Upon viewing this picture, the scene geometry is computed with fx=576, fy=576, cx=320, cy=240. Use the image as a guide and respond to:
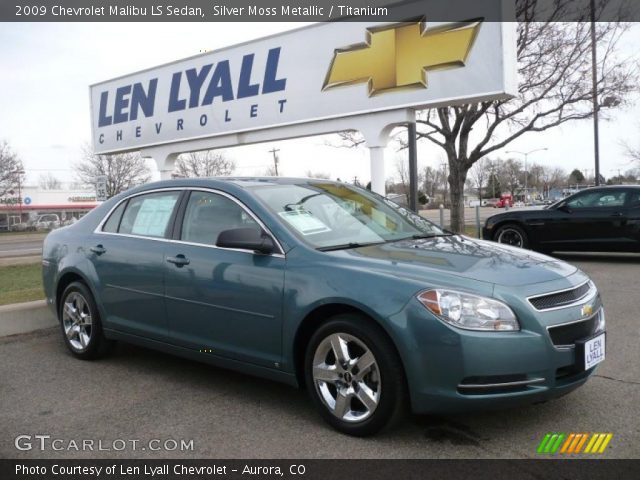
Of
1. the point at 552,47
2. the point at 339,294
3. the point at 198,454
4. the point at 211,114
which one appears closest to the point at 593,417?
the point at 339,294

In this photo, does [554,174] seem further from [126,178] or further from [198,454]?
[198,454]

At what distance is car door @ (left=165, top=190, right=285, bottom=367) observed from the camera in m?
3.71

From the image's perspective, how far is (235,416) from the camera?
12.4 ft

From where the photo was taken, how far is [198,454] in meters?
3.22

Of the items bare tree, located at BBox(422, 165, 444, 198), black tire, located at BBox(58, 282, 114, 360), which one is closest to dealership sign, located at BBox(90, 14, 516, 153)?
black tire, located at BBox(58, 282, 114, 360)

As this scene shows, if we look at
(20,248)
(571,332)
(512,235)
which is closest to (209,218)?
(571,332)

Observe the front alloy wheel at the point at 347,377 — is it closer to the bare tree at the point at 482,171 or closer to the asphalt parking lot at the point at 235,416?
the asphalt parking lot at the point at 235,416

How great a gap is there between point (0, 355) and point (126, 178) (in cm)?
5064

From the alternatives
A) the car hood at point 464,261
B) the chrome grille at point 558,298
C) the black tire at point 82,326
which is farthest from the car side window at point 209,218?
the chrome grille at point 558,298

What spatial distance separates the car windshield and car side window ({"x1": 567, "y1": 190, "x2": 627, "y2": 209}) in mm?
7641

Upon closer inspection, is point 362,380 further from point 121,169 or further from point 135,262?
point 121,169

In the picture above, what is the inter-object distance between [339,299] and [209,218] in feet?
4.77

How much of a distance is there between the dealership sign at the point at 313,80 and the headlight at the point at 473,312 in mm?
6198

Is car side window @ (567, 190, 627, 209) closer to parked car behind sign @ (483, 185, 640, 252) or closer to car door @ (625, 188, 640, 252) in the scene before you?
parked car behind sign @ (483, 185, 640, 252)
